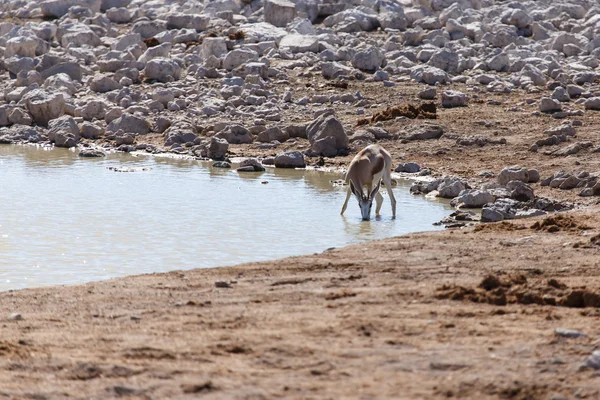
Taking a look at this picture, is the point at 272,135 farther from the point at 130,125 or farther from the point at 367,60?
the point at 367,60

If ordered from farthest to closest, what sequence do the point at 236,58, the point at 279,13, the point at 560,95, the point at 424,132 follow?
the point at 279,13
the point at 236,58
the point at 560,95
the point at 424,132

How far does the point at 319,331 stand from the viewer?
6.75 m

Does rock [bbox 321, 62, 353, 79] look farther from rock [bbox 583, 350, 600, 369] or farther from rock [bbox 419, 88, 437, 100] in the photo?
rock [bbox 583, 350, 600, 369]

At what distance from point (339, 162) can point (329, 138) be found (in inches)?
29.8

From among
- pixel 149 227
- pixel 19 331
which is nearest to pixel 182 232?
pixel 149 227

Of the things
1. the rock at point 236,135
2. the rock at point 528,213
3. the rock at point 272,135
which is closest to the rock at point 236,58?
the rock at point 236,135

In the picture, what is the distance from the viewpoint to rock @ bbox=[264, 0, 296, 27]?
33344 mm

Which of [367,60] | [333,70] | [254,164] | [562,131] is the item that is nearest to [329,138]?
[254,164]

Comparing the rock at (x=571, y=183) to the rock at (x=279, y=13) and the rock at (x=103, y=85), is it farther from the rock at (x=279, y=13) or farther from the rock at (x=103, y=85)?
the rock at (x=279, y=13)

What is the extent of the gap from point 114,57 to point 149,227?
1682 centimetres

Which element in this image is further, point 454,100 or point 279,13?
point 279,13

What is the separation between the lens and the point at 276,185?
55.2 feet

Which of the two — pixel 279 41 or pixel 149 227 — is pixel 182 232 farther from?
pixel 279 41

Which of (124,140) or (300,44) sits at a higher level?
(300,44)
